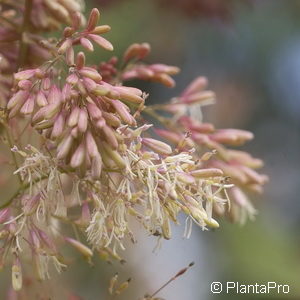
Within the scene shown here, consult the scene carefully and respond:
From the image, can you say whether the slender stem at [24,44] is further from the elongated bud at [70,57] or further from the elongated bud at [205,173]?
the elongated bud at [205,173]

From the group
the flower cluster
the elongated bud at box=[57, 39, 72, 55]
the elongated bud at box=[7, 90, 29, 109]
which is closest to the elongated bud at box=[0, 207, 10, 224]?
the flower cluster

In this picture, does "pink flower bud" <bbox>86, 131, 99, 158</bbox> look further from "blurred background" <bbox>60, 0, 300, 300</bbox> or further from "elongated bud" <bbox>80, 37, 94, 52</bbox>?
"blurred background" <bbox>60, 0, 300, 300</bbox>

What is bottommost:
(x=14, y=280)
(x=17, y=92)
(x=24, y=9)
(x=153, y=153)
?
(x=14, y=280)

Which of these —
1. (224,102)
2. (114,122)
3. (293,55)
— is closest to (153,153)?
(114,122)

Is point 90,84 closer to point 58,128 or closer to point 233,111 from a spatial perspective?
point 58,128

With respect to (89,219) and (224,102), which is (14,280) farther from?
(224,102)

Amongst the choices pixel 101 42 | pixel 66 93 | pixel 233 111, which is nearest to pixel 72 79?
pixel 66 93

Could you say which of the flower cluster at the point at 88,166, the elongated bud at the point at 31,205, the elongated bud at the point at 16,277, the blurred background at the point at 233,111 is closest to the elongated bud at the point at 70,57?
the flower cluster at the point at 88,166

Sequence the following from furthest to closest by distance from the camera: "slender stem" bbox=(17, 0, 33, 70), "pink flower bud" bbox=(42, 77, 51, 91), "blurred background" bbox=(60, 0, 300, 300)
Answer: "blurred background" bbox=(60, 0, 300, 300)
"slender stem" bbox=(17, 0, 33, 70)
"pink flower bud" bbox=(42, 77, 51, 91)
